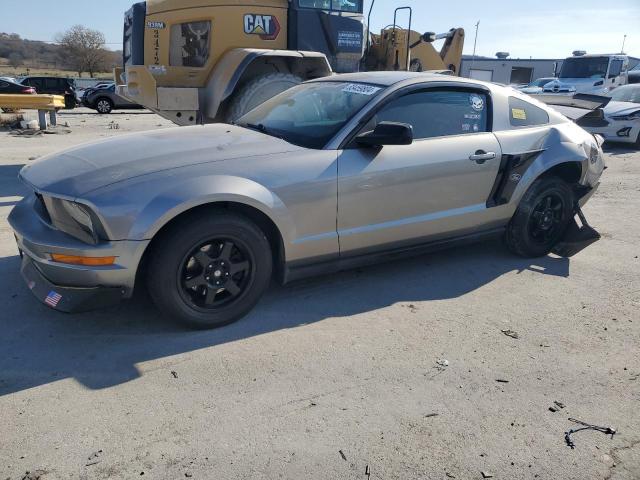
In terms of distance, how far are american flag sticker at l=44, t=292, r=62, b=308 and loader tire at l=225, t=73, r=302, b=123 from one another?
16.1 feet

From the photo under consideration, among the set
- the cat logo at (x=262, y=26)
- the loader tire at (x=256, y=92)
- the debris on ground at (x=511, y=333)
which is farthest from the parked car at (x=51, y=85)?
the debris on ground at (x=511, y=333)

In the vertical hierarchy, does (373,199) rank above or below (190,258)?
above

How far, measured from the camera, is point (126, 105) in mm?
22812

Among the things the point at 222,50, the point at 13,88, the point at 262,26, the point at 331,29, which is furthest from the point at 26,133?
the point at 13,88

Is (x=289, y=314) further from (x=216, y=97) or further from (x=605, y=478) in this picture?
(x=216, y=97)

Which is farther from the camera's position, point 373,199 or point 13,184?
point 13,184

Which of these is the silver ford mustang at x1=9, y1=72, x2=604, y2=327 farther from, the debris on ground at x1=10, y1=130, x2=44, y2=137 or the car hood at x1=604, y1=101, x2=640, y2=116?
the debris on ground at x1=10, y1=130, x2=44, y2=137

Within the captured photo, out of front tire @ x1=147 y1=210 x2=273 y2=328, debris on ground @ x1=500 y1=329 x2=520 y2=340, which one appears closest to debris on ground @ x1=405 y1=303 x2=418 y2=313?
debris on ground @ x1=500 y1=329 x2=520 y2=340

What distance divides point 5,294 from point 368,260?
263 cm

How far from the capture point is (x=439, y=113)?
4.18 meters

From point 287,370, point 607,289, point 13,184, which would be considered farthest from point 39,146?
point 607,289

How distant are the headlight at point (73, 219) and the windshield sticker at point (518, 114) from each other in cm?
351

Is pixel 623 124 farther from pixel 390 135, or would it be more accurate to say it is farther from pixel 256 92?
pixel 390 135

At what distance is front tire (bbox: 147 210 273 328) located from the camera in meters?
3.14
